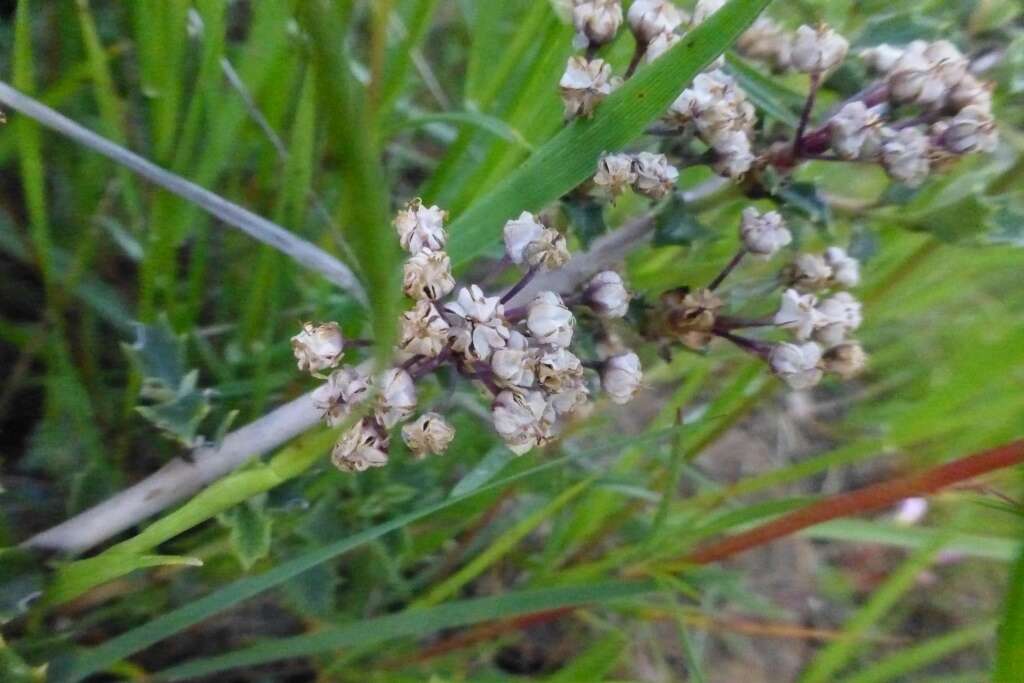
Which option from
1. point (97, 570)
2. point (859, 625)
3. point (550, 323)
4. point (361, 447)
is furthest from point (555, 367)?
point (859, 625)

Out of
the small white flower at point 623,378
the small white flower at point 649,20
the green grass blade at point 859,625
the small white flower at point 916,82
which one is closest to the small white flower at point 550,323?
the small white flower at point 623,378

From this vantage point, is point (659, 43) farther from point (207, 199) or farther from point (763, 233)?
point (207, 199)

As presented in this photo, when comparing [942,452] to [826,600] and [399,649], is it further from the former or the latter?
[399,649]

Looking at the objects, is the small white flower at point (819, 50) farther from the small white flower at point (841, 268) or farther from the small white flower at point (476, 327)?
the small white flower at point (476, 327)

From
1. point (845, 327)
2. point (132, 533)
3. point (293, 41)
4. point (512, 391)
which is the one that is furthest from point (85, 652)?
point (845, 327)

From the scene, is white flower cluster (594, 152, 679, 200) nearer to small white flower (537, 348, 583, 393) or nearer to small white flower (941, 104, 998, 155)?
small white flower (537, 348, 583, 393)
